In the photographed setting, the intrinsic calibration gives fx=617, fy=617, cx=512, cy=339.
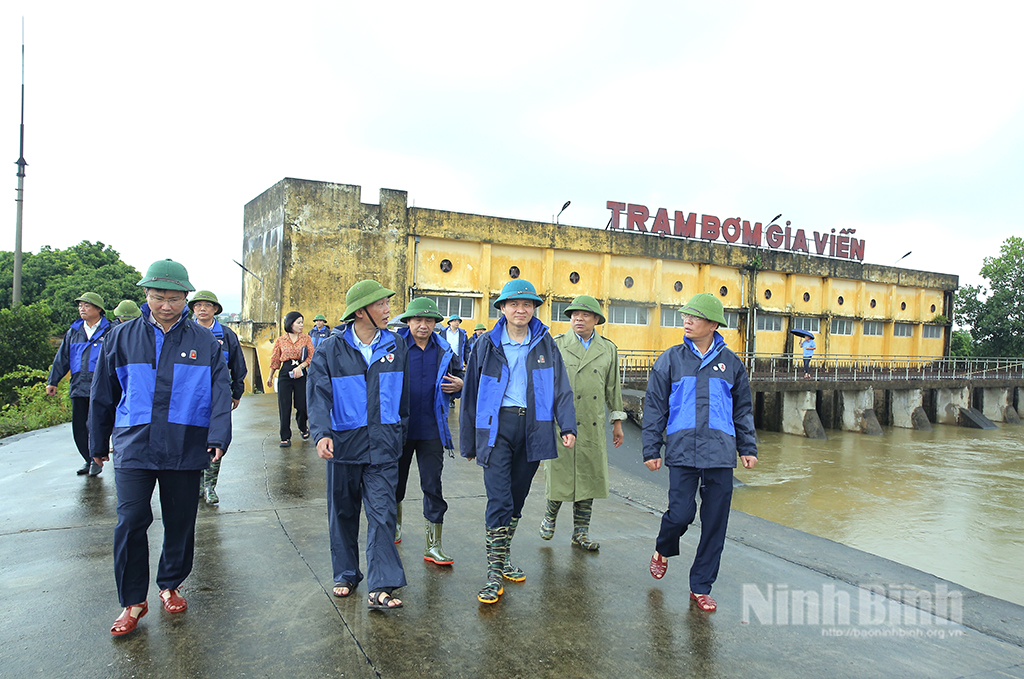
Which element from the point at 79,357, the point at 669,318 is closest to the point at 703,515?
the point at 79,357

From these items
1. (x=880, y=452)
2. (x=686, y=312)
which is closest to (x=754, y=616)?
(x=686, y=312)

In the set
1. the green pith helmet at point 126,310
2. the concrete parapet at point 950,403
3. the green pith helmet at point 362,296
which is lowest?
the concrete parapet at point 950,403

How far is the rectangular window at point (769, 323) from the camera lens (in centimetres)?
2842

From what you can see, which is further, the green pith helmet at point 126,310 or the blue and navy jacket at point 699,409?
the green pith helmet at point 126,310

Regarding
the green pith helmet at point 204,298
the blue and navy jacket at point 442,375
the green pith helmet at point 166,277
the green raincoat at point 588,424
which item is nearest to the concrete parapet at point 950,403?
the green raincoat at point 588,424

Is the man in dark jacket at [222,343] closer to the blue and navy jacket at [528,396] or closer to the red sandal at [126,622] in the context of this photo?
the red sandal at [126,622]

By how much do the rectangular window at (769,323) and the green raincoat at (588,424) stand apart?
1007 inches

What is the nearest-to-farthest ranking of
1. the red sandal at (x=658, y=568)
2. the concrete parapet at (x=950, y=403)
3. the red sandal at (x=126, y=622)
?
1. the red sandal at (x=126, y=622)
2. the red sandal at (x=658, y=568)
3. the concrete parapet at (x=950, y=403)

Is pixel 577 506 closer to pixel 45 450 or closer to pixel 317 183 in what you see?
pixel 45 450

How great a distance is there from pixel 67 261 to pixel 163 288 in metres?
36.9

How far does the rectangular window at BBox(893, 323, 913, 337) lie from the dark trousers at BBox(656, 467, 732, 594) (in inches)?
1369

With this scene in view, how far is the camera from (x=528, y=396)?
398cm

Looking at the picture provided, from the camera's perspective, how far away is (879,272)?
104ft

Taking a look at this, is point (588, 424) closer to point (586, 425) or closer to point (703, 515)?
point (586, 425)
